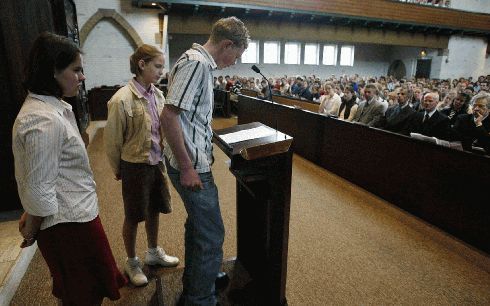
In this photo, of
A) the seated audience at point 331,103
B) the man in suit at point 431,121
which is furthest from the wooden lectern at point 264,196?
the seated audience at point 331,103

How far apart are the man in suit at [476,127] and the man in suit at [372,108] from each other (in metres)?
1.42

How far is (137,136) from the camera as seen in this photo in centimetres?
194

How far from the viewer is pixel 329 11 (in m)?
12.1

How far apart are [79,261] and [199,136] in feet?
2.31

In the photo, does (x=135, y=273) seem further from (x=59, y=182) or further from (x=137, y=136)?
(x=59, y=182)

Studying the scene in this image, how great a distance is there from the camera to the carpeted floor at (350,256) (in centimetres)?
211

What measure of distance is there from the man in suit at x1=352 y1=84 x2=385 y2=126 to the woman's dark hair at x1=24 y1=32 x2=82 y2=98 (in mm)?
4881

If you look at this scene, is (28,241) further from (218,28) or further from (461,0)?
(461,0)

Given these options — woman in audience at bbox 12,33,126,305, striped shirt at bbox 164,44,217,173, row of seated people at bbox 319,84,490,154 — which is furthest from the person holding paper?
row of seated people at bbox 319,84,490,154

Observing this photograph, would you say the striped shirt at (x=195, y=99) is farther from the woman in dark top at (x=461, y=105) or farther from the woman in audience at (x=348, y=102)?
the woman in audience at (x=348, y=102)

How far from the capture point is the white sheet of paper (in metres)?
1.68

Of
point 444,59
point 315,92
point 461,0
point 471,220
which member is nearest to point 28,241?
point 471,220

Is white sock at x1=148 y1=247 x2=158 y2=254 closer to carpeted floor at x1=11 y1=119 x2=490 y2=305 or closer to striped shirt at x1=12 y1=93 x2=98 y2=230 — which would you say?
carpeted floor at x1=11 y1=119 x2=490 y2=305

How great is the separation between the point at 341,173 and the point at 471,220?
6.20 ft
